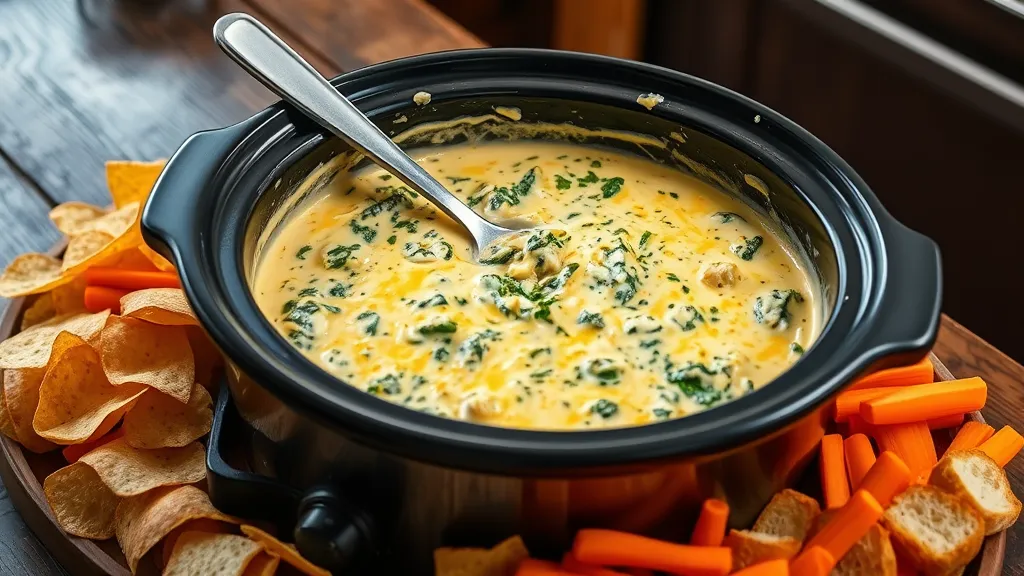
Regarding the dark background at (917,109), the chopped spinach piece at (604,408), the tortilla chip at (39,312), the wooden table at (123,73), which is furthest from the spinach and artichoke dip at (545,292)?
the dark background at (917,109)

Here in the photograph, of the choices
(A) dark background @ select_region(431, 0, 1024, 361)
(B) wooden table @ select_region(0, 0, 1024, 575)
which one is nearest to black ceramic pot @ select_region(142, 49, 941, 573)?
(B) wooden table @ select_region(0, 0, 1024, 575)

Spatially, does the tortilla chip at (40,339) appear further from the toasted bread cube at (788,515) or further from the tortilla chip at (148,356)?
the toasted bread cube at (788,515)

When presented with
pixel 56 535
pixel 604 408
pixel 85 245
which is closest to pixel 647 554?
pixel 604 408

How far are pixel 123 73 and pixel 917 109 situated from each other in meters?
2.06

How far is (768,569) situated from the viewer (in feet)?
4.83

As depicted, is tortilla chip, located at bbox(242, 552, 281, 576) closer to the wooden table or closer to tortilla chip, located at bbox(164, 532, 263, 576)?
tortilla chip, located at bbox(164, 532, 263, 576)

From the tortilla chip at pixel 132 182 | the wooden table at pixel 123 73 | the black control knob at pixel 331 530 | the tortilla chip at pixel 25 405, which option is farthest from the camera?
the wooden table at pixel 123 73

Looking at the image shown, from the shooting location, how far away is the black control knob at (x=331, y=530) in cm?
143

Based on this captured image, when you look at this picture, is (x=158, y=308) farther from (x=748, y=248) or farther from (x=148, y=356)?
(x=748, y=248)

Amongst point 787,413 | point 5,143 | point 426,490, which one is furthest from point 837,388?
point 5,143

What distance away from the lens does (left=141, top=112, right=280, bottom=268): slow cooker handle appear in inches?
60.5

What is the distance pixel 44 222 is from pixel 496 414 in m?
1.29

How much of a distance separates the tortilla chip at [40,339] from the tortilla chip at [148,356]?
0.05m

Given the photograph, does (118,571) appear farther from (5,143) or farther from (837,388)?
(5,143)
